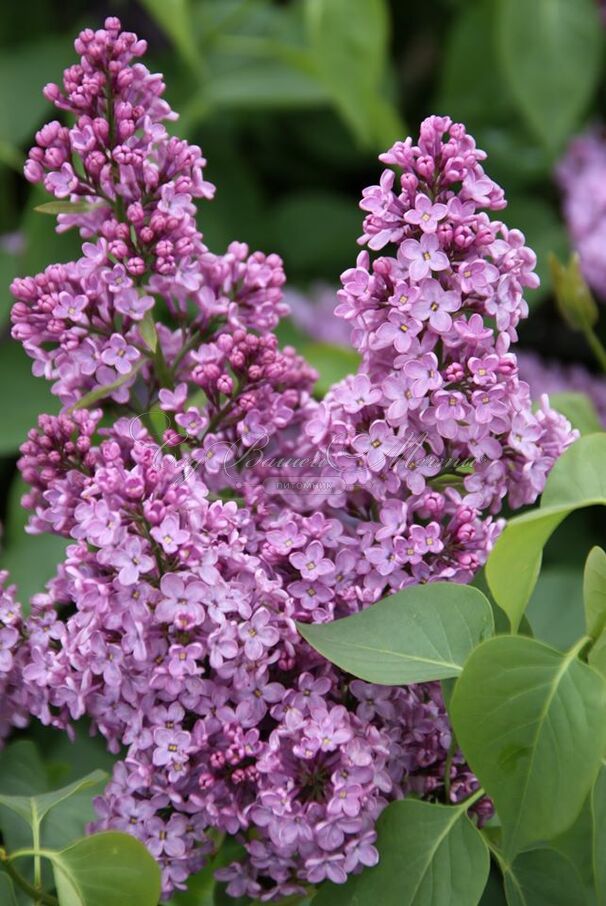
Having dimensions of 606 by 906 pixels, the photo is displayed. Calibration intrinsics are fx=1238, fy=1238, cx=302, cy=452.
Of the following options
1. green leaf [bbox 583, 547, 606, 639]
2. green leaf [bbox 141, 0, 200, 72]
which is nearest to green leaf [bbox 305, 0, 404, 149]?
green leaf [bbox 141, 0, 200, 72]

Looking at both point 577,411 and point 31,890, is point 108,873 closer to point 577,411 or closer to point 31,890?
point 31,890

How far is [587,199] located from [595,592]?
3.02ft

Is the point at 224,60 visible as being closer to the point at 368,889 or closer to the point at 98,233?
the point at 98,233

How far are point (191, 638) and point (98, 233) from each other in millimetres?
199

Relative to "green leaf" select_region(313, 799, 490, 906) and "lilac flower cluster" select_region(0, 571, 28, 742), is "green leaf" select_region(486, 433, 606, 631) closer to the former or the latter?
"green leaf" select_region(313, 799, 490, 906)

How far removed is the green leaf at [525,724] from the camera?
0.46 m

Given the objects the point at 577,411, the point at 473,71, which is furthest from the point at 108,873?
the point at 473,71

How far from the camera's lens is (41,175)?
1.89ft

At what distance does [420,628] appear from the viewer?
20.3 inches

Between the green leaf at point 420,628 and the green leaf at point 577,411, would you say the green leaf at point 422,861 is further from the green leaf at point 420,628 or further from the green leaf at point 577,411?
the green leaf at point 577,411

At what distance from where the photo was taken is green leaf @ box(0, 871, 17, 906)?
519 millimetres

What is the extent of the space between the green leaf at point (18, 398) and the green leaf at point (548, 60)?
0.59 meters

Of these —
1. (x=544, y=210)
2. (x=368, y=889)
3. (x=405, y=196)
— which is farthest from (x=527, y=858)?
(x=544, y=210)

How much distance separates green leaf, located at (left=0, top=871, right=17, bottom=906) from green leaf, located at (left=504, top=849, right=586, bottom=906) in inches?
8.4
